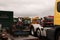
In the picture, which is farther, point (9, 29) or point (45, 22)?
point (45, 22)

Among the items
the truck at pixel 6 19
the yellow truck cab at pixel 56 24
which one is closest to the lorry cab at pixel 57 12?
the yellow truck cab at pixel 56 24

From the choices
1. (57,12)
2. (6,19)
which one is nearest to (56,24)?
(57,12)

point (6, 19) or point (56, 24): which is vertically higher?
point (6, 19)

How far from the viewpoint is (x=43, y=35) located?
16797 mm

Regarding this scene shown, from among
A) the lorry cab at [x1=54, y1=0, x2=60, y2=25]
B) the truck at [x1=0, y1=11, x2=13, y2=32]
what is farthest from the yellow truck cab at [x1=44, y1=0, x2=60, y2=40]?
the truck at [x1=0, y1=11, x2=13, y2=32]

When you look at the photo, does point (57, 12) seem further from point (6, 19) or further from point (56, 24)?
point (6, 19)

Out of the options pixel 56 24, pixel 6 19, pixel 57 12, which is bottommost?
pixel 56 24

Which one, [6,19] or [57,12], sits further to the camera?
[6,19]

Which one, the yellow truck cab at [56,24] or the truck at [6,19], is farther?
the truck at [6,19]

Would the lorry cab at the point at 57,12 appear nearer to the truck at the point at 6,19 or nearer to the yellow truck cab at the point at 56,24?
the yellow truck cab at the point at 56,24

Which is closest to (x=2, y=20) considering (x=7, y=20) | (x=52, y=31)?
(x=7, y=20)

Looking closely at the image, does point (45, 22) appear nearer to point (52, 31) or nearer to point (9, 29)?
point (9, 29)

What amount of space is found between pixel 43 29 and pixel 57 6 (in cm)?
414

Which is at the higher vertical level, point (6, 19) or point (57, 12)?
point (57, 12)
